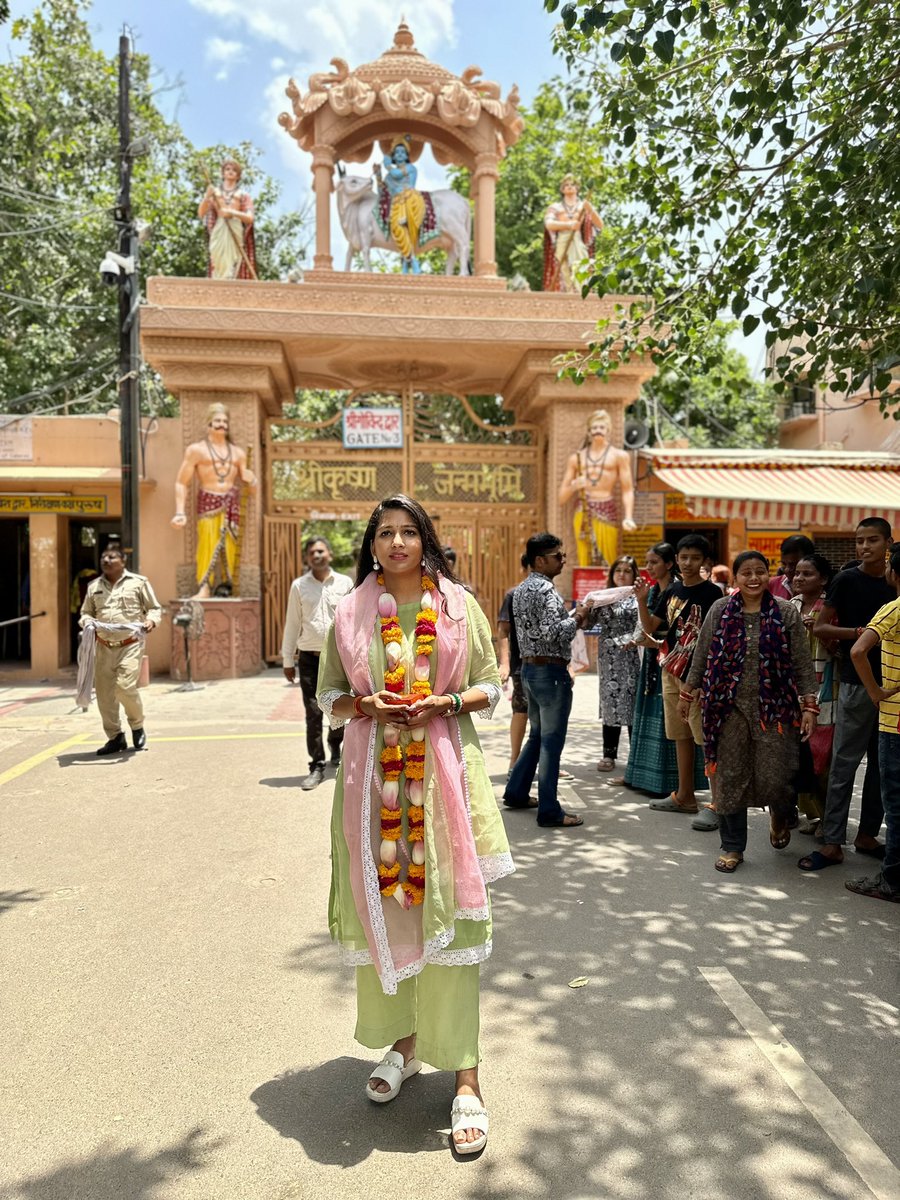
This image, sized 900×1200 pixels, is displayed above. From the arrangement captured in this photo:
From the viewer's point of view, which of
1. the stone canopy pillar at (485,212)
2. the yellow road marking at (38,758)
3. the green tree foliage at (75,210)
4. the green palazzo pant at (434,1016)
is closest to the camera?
the green palazzo pant at (434,1016)

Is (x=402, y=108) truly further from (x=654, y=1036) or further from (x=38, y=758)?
(x=654, y=1036)

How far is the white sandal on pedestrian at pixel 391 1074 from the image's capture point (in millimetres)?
2410

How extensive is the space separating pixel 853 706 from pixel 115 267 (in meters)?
9.84

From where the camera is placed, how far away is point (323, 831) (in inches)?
198

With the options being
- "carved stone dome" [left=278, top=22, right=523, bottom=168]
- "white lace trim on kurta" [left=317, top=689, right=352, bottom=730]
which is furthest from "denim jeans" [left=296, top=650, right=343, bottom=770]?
"carved stone dome" [left=278, top=22, right=523, bottom=168]

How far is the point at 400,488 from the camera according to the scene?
13.3 meters

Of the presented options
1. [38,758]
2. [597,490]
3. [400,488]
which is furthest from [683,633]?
[400,488]

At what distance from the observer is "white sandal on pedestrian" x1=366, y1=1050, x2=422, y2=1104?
241 cm

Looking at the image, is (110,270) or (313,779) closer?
(313,779)

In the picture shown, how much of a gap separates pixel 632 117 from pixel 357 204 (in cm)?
944

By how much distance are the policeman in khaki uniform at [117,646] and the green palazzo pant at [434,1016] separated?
5187 millimetres

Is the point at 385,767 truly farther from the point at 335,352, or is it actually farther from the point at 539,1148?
the point at 335,352

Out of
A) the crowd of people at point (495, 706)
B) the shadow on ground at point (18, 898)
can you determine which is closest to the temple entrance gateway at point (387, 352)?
the crowd of people at point (495, 706)

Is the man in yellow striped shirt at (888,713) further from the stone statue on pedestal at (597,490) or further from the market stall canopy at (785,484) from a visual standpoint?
the stone statue on pedestal at (597,490)
